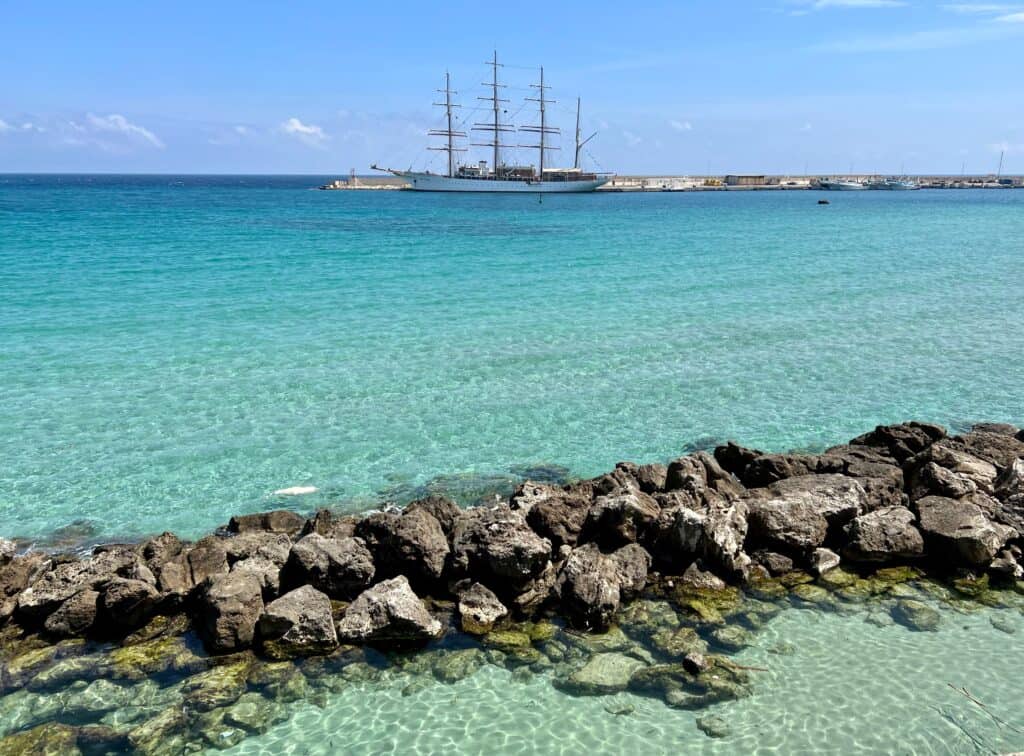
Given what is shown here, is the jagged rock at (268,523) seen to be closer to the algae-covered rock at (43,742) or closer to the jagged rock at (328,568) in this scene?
the jagged rock at (328,568)

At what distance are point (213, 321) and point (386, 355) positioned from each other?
612 centimetres

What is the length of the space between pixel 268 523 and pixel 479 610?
313 cm

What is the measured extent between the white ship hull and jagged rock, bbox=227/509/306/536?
107m

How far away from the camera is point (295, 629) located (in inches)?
281

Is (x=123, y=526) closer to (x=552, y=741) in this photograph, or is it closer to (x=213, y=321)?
(x=552, y=741)

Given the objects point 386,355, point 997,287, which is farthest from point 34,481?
point 997,287

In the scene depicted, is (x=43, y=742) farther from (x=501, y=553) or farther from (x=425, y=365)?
(x=425, y=365)

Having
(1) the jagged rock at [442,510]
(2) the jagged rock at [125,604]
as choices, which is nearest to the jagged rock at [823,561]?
(1) the jagged rock at [442,510]

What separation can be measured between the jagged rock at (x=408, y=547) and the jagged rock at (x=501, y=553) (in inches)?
7.7

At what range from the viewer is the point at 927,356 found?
59.1 feet

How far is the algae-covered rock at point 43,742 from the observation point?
19.3 feet

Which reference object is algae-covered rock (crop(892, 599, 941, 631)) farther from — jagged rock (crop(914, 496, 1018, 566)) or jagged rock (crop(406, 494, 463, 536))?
jagged rock (crop(406, 494, 463, 536))

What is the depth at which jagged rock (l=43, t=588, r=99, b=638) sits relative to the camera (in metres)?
7.34

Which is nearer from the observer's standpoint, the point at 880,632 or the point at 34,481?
the point at 880,632
